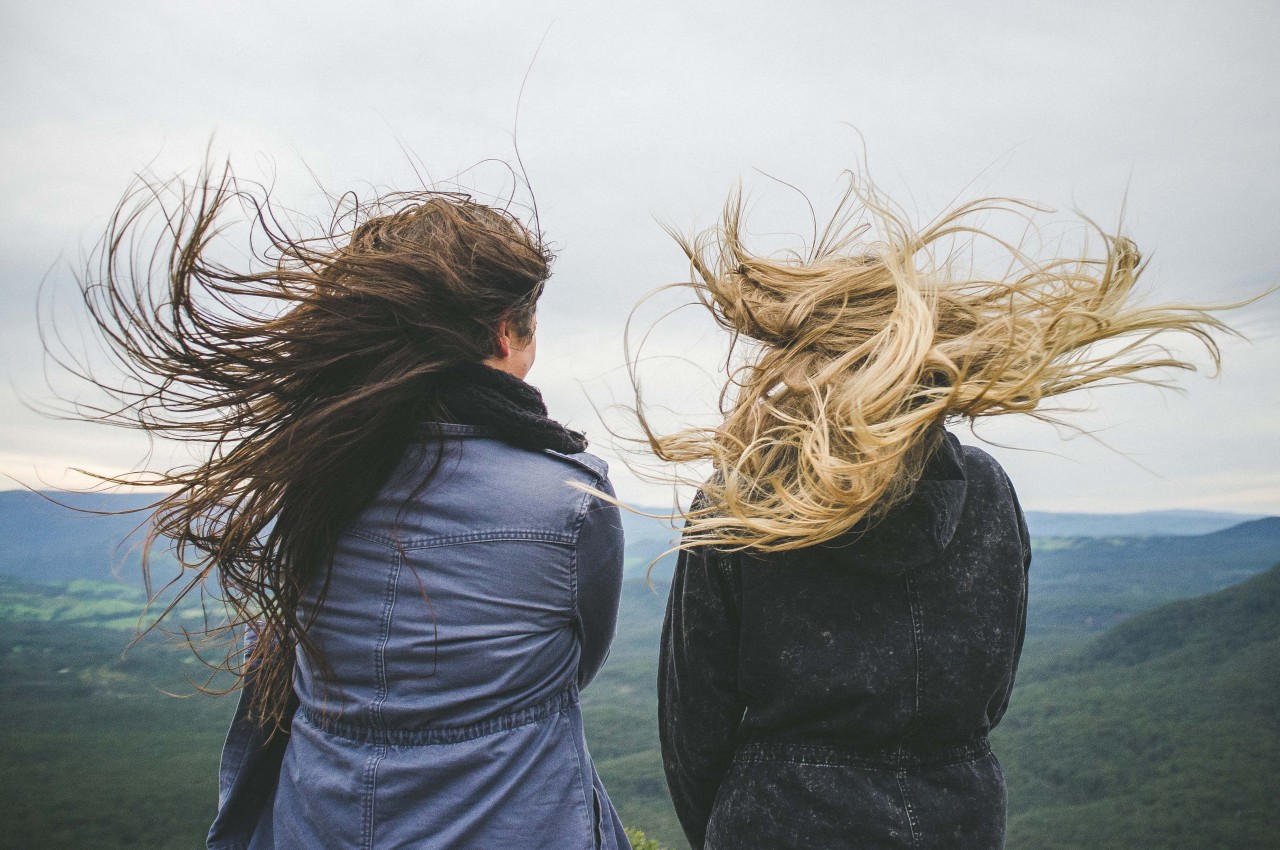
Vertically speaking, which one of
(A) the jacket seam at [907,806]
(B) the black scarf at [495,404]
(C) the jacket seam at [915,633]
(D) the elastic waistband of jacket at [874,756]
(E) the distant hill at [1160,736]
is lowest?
(E) the distant hill at [1160,736]

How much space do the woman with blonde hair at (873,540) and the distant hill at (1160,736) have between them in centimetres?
2224

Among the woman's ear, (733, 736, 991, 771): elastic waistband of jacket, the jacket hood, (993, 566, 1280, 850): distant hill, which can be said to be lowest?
(993, 566, 1280, 850): distant hill

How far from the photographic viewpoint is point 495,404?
69.4 inches

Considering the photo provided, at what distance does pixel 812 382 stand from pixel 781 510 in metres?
0.28

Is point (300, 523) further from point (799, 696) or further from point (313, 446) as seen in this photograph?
point (799, 696)

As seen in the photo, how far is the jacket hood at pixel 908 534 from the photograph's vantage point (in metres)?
1.53

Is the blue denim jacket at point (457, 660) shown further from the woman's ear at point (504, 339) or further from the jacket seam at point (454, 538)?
the woman's ear at point (504, 339)

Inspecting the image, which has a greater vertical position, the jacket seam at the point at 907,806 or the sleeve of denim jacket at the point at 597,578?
the sleeve of denim jacket at the point at 597,578

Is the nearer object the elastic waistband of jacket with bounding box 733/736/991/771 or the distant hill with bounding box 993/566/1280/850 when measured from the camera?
the elastic waistband of jacket with bounding box 733/736/991/771

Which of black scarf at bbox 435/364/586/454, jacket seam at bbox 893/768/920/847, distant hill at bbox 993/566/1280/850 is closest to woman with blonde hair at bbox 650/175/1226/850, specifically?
jacket seam at bbox 893/768/920/847

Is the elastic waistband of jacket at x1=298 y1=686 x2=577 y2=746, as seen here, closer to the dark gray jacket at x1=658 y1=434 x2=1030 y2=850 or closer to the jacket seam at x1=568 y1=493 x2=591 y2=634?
the jacket seam at x1=568 y1=493 x2=591 y2=634

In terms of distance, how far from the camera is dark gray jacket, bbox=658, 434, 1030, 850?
1.53m

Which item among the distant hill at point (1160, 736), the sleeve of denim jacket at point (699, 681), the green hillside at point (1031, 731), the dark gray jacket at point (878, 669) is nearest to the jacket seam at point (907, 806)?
the dark gray jacket at point (878, 669)

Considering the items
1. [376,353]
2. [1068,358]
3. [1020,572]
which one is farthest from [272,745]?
[1068,358]
